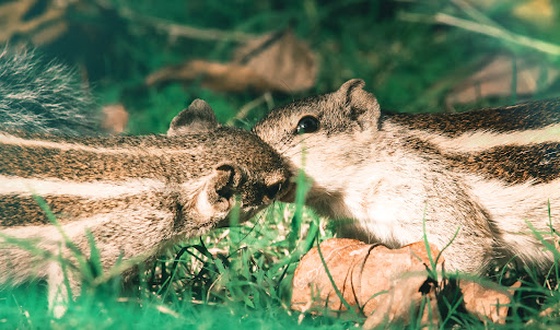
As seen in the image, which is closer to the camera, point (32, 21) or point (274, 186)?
point (274, 186)

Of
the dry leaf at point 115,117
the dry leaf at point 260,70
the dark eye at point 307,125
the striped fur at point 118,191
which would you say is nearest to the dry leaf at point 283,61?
the dry leaf at point 260,70

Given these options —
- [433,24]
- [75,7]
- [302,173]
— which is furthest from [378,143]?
[75,7]

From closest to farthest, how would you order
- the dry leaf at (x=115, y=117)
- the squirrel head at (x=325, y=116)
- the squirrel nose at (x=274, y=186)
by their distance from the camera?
the squirrel nose at (x=274, y=186)
the squirrel head at (x=325, y=116)
the dry leaf at (x=115, y=117)

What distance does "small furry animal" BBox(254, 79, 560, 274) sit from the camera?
5379 millimetres

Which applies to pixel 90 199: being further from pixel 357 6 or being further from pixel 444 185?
pixel 357 6

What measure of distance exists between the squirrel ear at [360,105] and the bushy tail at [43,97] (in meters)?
2.29

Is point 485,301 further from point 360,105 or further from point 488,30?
point 488,30

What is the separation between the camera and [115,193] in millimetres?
4684

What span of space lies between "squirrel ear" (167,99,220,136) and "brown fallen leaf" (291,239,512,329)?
1337 mm

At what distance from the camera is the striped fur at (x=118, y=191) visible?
4582mm

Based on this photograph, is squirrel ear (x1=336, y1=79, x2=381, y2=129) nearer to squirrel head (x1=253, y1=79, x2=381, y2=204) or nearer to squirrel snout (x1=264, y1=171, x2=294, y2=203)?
squirrel head (x1=253, y1=79, x2=381, y2=204)

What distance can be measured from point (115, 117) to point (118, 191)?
374 cm

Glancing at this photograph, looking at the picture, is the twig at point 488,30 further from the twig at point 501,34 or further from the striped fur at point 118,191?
the striped fur at point 118,191

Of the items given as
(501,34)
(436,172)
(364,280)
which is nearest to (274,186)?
(364,280)
